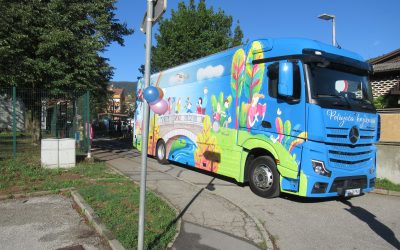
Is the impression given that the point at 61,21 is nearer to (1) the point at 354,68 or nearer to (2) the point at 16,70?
(2) the point at 16,70

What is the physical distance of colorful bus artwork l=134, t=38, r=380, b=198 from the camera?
704cm

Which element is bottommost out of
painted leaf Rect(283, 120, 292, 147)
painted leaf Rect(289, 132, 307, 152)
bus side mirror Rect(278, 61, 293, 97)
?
painted leaf Rect(289, 132, 307, 152)

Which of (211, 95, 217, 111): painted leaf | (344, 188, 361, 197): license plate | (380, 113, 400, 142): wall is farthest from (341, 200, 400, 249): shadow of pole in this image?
(211, 95, 217, 111): painted leaf

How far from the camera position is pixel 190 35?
25969 millimetres

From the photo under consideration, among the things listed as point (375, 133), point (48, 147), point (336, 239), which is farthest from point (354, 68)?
point (48, 147)

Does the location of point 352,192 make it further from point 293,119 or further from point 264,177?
point 293,119

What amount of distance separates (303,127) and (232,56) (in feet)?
9.85

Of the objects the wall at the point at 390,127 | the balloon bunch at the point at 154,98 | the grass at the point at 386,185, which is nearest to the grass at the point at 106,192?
the balloon bunch at the point at 154,98

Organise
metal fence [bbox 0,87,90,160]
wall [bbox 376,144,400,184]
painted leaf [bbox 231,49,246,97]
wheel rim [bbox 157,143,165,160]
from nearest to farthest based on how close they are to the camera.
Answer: painted leaf [bbox 231,49,246,97]
wall [bbox 376,144,400,184]
wheel rim [bbox 157,143,165,160]
metal fence [bbox 0,87,90,160]

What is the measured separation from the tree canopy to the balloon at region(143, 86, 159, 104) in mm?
9947

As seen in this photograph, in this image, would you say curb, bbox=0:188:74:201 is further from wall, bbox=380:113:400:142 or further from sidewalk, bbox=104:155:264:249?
wall, bbox=380:113:400:142

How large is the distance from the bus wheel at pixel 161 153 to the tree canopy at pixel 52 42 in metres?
4.14

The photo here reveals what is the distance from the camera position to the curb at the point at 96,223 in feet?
15.5

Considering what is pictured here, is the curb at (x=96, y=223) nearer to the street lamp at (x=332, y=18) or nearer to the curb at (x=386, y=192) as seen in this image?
the curb at (x=386, y=192)
